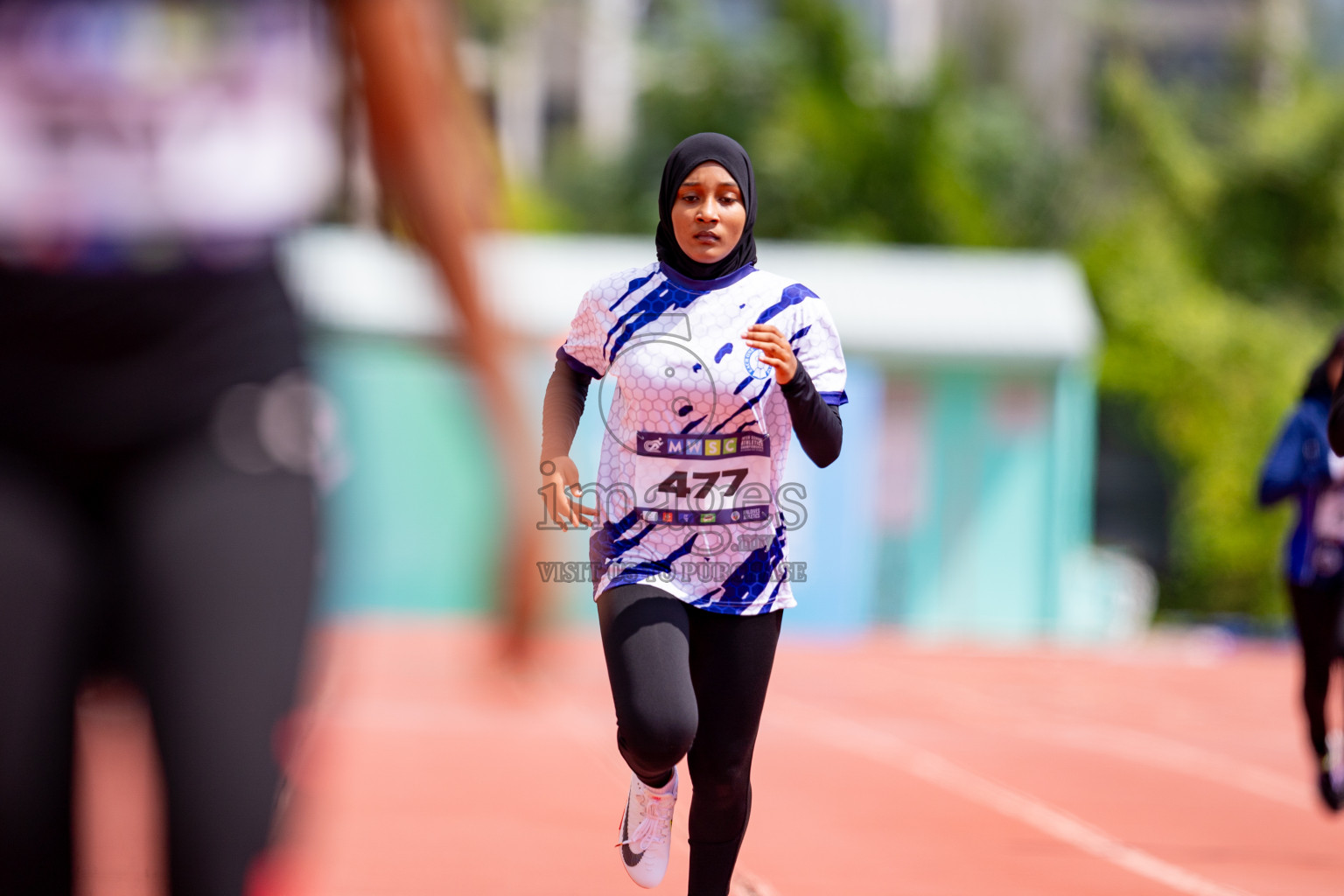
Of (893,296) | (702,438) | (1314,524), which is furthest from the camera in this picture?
(893,296)

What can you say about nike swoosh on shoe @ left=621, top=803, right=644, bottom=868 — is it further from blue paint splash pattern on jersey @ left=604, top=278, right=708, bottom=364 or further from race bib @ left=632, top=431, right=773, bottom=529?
blue paint splash pattern on jersey @ left=604, top=278, right=708, bottom=364

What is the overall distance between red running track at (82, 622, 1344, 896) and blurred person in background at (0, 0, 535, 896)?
0.09 metres

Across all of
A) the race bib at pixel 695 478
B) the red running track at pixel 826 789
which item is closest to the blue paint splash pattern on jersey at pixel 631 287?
the race bib at pixel 695 478

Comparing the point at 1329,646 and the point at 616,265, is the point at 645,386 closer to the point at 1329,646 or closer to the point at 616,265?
the point at 1329,646

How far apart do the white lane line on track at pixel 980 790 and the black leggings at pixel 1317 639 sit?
86 cm

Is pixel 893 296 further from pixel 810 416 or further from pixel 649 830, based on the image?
pixel 810 416

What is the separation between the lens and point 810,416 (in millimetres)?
4215

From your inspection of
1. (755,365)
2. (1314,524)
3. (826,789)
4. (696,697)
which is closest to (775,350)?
(755,365)

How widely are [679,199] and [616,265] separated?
52.9ft

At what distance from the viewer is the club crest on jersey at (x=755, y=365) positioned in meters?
4.28

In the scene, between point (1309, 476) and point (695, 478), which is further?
point (1309, 476)

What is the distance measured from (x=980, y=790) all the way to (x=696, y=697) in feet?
16.9

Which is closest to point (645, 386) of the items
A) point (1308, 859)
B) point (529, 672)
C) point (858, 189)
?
point (529, 672)

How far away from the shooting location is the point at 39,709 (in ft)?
6.46
